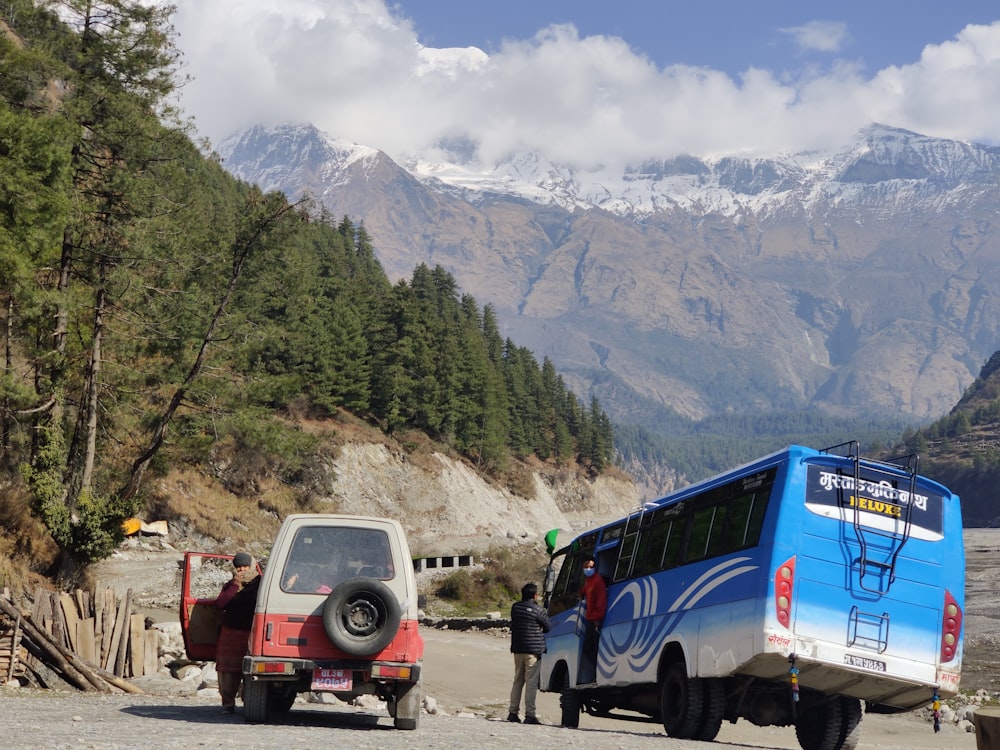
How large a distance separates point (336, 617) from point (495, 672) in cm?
1995

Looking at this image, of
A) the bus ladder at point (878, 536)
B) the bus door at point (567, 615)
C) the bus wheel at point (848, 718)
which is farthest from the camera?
the bus door at point (567, 615)

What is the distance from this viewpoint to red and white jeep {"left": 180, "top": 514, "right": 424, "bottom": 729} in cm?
1295

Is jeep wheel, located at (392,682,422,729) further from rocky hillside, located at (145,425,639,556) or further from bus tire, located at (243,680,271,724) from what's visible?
rocky hillside, located at (145,425,639,556)

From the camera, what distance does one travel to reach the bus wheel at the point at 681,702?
48.1ft

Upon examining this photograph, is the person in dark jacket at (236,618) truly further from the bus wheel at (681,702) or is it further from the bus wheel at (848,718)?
the bus wheel at (848,718)

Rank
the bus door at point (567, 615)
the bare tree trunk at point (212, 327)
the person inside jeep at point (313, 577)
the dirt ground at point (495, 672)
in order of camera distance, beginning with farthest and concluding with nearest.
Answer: the bare tree trunk at point (212, 327) < the dirt ground at point (495, 672) < the bus door at point (567, 615) < the person inside jeep at point (313, 577)

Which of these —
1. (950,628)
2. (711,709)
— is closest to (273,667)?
(711,709)

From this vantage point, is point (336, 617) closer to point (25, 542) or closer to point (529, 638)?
point (529, 638)

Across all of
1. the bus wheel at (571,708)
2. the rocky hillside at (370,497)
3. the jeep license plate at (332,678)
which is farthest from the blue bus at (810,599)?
the rocky hillside at (370,497)

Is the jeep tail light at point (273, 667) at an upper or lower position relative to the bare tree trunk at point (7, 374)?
lower

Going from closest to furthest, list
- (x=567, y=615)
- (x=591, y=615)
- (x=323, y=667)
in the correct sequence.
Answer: (x=323, y=667), (x=591, y=615), (x=567, y=615)

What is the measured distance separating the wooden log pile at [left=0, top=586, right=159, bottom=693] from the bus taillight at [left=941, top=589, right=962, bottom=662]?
40.2 ft

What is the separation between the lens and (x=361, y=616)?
42.9 feet

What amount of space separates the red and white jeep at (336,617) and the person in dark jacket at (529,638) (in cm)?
387
